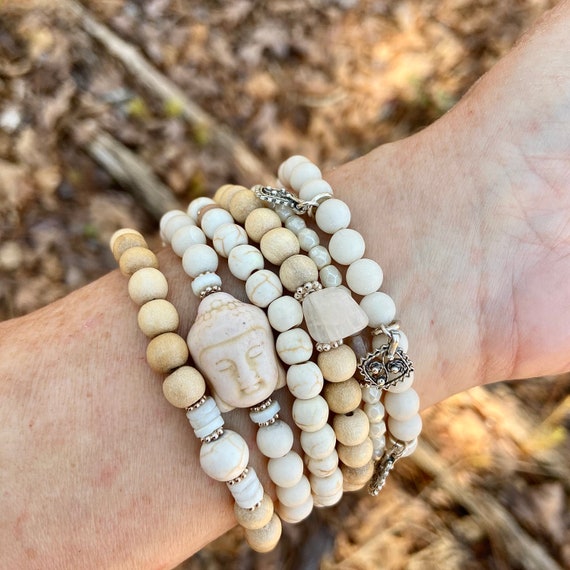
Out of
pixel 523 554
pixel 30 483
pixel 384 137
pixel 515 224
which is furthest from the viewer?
pixel 384 137

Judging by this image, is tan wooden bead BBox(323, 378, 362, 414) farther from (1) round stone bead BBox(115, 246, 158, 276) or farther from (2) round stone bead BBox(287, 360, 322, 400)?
(1) round stone bead BBox(115, 246, 158, 276)

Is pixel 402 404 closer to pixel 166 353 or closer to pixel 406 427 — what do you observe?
pixel 406 427

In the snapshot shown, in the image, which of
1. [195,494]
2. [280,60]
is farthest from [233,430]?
[280,60]

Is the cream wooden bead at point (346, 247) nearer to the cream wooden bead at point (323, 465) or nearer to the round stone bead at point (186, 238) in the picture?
the round stone bead at point (186, 238)

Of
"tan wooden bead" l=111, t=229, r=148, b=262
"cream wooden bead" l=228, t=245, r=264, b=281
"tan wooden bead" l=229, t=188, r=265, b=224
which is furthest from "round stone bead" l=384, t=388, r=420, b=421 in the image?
"tan wooden bead" l=111, t=229, r=148, b=262

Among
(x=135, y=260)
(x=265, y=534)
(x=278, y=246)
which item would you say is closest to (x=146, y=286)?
(x=135, y=260)

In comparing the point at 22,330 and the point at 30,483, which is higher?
the point at 22,330

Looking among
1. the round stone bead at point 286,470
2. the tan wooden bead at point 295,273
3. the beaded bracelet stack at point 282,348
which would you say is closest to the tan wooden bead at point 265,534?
the beaded bracelet stack at point 282,348

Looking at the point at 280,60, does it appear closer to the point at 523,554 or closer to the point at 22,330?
the point at 22,330
